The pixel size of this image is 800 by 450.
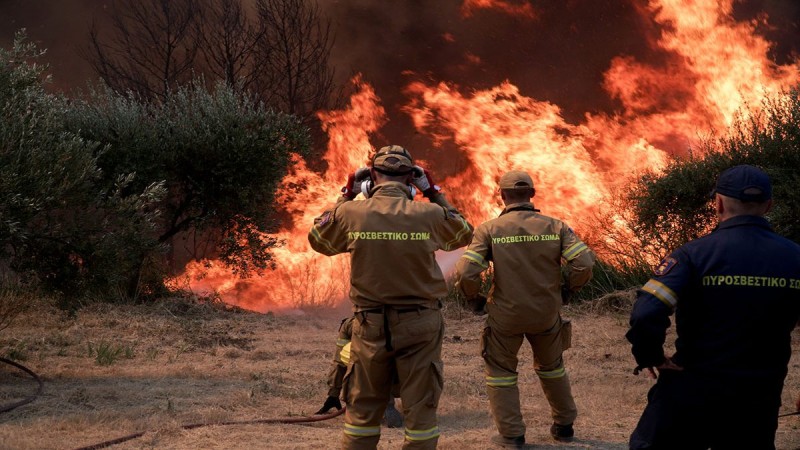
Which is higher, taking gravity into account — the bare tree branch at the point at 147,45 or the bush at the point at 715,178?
the bare tree branch at the point at 147,45

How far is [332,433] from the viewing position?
23.3 feet

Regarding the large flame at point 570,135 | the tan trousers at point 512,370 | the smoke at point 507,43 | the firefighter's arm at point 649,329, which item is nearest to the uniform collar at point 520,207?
the tan trousers at point 512,370

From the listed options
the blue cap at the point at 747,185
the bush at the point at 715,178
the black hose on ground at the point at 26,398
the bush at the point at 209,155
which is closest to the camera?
the blue cap at the point at 747,185

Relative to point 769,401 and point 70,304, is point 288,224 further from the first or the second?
point 769,401

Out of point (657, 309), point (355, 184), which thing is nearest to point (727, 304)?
point (657, 309)

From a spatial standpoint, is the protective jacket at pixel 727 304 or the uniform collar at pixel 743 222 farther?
the uniform collar at pixel 743 222

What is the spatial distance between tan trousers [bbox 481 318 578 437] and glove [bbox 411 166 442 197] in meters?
1.48

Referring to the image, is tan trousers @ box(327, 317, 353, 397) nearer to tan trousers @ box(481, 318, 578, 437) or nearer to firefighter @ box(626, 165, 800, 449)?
tan trousers @ box(481, 318, 578, 437)

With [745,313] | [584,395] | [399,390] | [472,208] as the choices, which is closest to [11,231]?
[399,390]

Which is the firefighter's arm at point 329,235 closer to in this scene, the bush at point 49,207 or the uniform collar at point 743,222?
the uniform collar at point 743,222

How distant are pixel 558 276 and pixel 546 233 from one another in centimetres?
36

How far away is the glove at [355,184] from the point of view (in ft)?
17.8

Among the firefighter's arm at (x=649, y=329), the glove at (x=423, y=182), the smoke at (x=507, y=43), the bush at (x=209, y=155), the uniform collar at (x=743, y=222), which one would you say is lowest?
the firefighter's arm at (x=649, y=329)

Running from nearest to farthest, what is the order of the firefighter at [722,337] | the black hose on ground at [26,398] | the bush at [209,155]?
1. the firefighter at [722,337]
2. the black hose on ground at [26,398]
3. the bush at [209,155]
